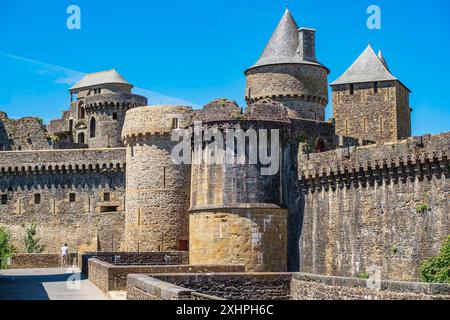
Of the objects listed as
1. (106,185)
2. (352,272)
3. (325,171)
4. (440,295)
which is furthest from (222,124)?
(106,185)

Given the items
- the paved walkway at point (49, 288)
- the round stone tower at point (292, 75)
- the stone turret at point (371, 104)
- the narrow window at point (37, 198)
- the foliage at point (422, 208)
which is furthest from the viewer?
the narrow window at point (37, 198)

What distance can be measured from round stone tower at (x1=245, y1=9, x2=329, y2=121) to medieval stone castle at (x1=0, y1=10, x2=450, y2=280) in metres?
0.07

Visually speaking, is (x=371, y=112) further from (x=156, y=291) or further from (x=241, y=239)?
(x=156, y=291)

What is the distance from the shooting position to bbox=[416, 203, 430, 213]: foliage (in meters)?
26.1

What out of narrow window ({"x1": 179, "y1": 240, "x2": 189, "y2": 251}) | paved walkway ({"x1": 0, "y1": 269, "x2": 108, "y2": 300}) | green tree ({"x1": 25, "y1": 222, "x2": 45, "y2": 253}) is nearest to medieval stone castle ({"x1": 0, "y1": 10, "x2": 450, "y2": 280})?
narrow window ({"x1": 179, "y1": 240, "x2": 189, "y2": 251})

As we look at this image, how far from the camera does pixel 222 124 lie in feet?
98.7

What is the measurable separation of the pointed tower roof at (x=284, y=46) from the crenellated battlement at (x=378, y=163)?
1443 cm

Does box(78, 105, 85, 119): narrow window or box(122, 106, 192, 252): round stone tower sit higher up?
box(78, 105, 85, 119): narrow window

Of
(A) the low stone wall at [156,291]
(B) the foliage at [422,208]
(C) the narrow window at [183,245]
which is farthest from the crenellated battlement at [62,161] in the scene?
(A) the low stone wall at [156,291]

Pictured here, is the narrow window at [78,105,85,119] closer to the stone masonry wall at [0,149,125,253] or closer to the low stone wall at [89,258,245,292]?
the stone masonry wall at [0,149,125,253]

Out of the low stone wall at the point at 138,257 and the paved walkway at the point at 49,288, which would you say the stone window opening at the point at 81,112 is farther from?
the paved walkway at the point at 49,288

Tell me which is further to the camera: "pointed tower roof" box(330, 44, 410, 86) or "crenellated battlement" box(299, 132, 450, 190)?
"pointed tower roof" box(330, 44, 410, 86)

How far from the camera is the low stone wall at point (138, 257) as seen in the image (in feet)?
102
